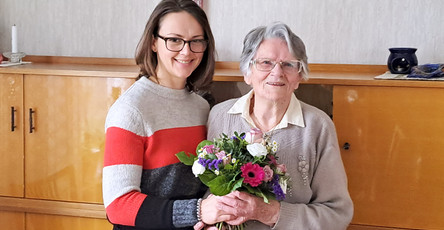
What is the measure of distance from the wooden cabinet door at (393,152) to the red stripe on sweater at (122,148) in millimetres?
978

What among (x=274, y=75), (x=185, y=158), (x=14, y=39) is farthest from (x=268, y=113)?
(x=14, y=39)

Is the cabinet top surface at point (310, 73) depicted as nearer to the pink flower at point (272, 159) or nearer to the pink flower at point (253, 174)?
the pink flower at point (272, 159)

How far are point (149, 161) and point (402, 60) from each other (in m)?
1.32

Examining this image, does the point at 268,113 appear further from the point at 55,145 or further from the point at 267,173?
the point at 55,145

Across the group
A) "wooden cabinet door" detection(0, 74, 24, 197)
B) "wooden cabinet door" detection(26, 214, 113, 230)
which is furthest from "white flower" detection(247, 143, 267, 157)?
"wooden cabinet door" detection(0, 74, 24, 197)

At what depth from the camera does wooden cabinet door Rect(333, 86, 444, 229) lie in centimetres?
260

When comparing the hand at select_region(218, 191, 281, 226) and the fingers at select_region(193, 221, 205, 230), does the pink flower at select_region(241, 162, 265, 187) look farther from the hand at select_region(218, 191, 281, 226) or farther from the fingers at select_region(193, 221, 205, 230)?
the fingers at select_region(193, 221, 205, 230)

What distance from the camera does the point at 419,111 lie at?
2.60 meters

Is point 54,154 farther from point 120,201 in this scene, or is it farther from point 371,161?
point 371,161

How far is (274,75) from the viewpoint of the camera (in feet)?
7.24

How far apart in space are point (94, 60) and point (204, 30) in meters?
1.26

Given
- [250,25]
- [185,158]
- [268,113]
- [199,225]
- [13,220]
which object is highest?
[250,25]

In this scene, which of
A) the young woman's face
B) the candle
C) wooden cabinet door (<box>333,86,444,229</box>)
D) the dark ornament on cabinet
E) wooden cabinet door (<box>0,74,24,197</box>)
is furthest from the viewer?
the candle

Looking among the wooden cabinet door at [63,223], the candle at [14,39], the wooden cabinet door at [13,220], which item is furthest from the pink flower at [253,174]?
the candle at [14,39]
